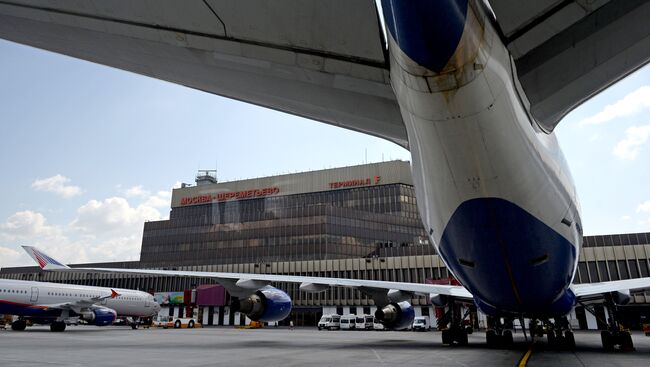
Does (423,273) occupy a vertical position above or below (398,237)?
below

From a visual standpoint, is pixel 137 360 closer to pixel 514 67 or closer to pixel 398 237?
pixel 514 67

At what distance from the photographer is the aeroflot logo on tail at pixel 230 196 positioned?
85.8 meters

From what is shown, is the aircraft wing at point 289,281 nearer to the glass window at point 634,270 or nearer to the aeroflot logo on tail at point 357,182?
the glass window at point 634,270

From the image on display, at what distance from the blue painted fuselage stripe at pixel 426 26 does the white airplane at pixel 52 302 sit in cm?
2911

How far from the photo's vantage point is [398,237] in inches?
3004

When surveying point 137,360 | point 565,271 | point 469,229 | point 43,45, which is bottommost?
point 137,360

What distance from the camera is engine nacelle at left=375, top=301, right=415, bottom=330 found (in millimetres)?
15539

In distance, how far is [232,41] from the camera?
4.02 metres

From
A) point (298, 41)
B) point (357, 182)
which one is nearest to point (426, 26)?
point (298, 41)

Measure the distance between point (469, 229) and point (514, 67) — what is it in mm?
2926

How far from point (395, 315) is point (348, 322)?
97.9 ft

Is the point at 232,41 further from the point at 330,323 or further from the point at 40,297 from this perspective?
the point at 330,323

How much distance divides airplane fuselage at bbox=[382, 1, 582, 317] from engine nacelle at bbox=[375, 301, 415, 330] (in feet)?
24.0

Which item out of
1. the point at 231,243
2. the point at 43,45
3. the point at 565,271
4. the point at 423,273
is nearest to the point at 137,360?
the point at 43,45
